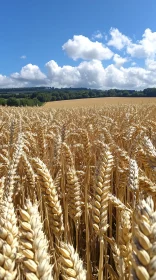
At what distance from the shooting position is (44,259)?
619 millimetres

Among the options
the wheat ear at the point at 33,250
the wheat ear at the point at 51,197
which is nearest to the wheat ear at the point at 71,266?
the wheat ear at the point at 33,250

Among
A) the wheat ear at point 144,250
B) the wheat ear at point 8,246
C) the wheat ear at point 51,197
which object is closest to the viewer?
the wheat ear at point 144,250

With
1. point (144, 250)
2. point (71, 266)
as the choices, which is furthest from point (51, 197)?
point (144, 250)

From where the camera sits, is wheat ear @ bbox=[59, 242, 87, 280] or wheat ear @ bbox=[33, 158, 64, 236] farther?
wheat ear @ bbox=[33, 158, 64, 236]

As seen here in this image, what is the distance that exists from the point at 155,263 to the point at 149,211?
0.34ft

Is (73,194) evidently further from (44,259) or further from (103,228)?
(44,259)

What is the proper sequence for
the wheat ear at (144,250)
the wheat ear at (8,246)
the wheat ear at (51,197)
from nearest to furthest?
the wheat ear at (144,250), the wheat ear at (8,246), the wheat ear at (51,197)

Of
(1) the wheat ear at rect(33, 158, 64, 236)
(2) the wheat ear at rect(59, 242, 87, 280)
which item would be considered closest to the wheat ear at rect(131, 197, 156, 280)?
(2) the wheat ear at rect(59, 242, 87, 280)

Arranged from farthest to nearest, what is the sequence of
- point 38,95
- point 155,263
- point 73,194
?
point 38,95, point 73,194, point 155,263

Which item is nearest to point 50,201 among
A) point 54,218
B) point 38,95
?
point 54,218

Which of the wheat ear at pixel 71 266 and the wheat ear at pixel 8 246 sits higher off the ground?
the wheat ear at pixel 8 246

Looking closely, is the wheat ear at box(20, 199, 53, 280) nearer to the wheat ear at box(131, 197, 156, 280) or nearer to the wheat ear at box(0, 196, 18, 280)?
the wheat ear at box(0, 196, 18, 280)

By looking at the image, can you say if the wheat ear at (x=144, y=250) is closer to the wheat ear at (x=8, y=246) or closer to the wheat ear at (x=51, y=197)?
the wheat ear at (x=8, y=246)

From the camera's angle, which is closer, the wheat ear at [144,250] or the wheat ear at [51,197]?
the wheat ear at [144,250]
